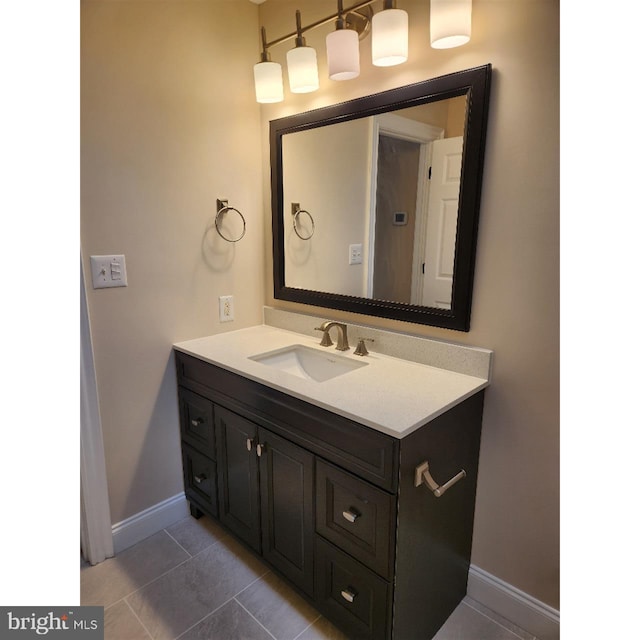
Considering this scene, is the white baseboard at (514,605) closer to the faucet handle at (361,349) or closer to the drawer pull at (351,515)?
the drawer pull at (351,515)

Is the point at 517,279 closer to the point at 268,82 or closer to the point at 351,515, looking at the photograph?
the point at 351,515

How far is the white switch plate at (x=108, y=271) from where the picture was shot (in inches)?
63.8

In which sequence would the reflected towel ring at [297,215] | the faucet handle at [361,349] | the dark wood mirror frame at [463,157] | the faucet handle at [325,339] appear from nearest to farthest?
the dark wood mirror frame at [463,157], the faucet handle at [361,349], the faucet handle at [325,339], the reflected towel ring at [297,215]

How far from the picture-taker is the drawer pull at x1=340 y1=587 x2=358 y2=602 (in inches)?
52.1

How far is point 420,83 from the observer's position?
1435 mm

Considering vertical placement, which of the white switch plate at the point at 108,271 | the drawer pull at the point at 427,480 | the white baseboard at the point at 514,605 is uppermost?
the white switch plate at the point at 108,271

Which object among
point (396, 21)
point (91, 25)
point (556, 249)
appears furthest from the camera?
point (91, 25)

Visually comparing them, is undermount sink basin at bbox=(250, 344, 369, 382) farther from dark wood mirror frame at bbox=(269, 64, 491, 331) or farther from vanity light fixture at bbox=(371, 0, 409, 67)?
vanity light fixture at bbox=(371, 0, 409, 67)

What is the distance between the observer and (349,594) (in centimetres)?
133

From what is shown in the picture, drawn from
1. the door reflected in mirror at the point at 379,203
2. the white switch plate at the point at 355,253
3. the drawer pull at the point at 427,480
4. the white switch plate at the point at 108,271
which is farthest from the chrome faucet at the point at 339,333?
the white switch plate at the point at 108,271

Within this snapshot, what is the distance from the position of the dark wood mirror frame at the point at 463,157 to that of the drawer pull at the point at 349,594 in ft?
2.98

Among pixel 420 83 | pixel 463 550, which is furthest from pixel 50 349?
pixel 463 550

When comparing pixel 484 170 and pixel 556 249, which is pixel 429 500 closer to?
pixel 556 249
